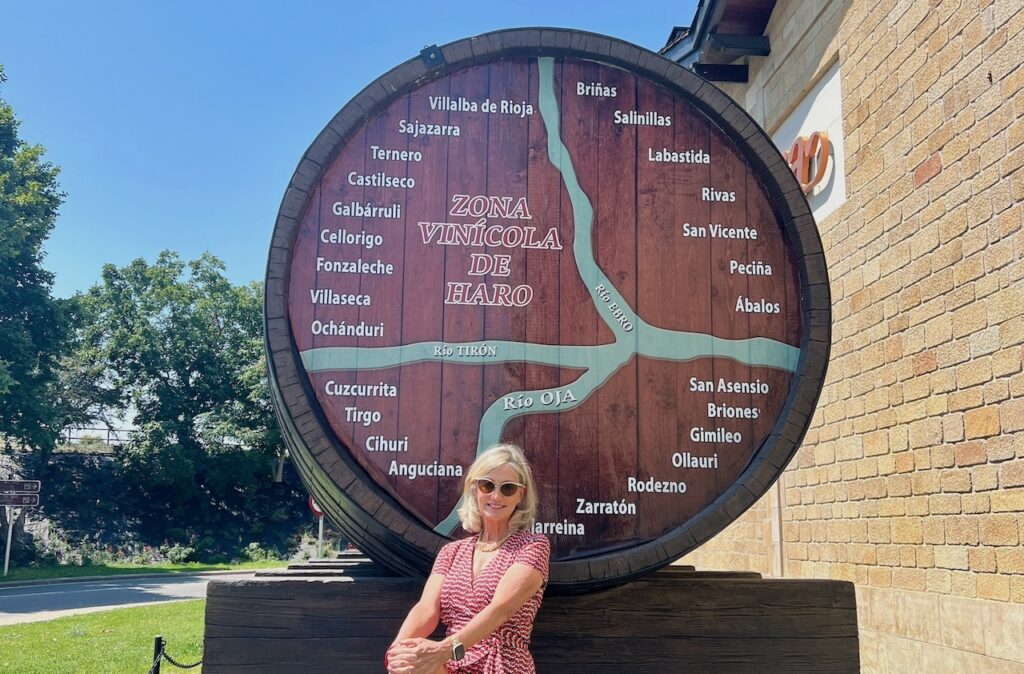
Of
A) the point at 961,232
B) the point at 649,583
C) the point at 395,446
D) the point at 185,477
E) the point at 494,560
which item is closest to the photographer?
the point at 494,560

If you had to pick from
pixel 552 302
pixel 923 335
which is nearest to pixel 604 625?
pixel 552 302

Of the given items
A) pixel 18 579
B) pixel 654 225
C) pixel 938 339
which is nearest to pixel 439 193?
pixel 654 225

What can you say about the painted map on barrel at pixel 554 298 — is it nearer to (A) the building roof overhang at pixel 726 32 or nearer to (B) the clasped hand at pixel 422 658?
(B) the clasped hand at pixel 422 658

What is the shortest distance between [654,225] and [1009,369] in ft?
7.42

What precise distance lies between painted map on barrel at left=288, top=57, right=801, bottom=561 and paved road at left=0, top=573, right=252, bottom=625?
9.68 m

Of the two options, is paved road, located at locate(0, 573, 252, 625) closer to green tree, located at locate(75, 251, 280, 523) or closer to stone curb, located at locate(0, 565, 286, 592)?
stone curb, located at locate(0, 565, 286, 592)

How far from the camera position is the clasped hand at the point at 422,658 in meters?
1.78

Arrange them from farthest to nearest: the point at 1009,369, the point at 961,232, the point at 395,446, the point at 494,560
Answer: the point at 961,232
the point at 1009,369
the point at 395,446
the point at 494,560

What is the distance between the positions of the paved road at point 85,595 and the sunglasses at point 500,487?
1014 cm

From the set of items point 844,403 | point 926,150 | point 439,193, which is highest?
point 926,150

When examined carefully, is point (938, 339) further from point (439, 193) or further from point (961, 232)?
point (439, 193)

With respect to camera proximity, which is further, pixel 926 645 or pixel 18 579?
pixel 18 579

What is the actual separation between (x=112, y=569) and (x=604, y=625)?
73.8 ft

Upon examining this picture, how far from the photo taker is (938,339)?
4566mm
